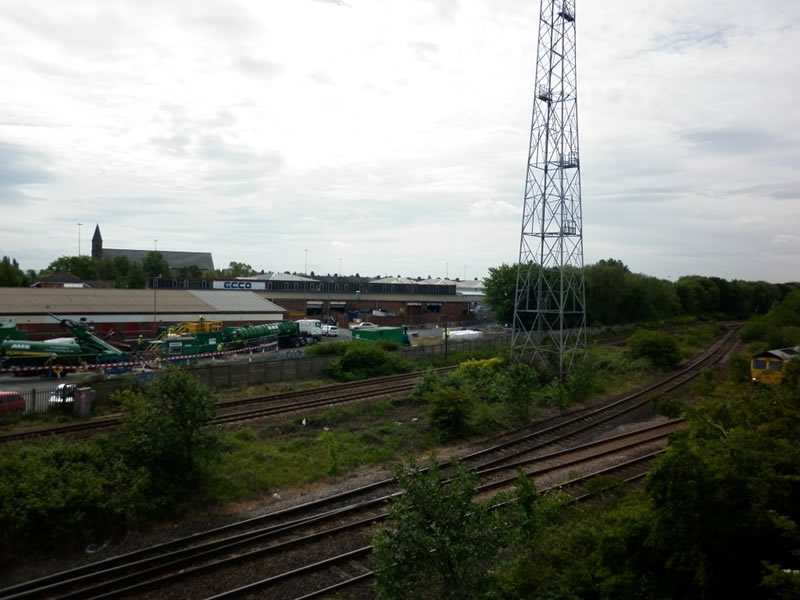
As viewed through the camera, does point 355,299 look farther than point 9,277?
Yes

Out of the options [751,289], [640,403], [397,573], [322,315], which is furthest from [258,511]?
[751,289]

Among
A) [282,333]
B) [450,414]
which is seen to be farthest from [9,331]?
[450,414]

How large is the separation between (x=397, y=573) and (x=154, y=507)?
28.9 feet

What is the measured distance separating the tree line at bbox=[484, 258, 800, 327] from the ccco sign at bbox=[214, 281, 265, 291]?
29.5 m

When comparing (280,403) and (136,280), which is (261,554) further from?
(136,280)

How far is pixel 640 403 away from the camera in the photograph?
2709 cm

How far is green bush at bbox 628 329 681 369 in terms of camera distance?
37.6 m

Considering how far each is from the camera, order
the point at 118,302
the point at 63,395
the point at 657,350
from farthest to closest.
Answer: the point at 118,302 < the point at 657,350 < the point at 63,395

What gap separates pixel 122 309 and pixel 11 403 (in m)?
23.9

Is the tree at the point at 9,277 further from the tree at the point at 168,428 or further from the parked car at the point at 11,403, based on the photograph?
the tree at the point at 168,428

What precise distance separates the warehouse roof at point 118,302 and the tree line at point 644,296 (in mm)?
20546

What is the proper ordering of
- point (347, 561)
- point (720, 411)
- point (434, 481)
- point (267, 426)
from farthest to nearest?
point (267, 426) → point (720, 411) → point (347, 561) → point (434, 481)

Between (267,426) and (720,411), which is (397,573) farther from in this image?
(267,426)

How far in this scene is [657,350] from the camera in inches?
1486
